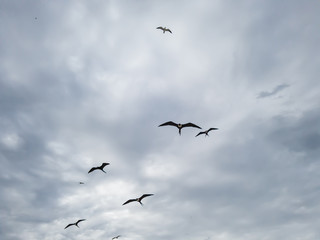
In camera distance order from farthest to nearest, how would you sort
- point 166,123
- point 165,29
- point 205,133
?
point 165,29, point 205,133, point 166,123

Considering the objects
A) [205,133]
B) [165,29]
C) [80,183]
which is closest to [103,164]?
[80,183]

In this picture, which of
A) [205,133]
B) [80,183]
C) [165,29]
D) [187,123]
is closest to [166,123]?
[187,123]

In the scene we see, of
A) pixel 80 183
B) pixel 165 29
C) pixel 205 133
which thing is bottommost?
pixel 80 183

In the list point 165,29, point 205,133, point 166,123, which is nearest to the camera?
point 166,123

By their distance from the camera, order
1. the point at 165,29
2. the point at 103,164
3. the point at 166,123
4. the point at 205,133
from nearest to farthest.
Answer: the point at 166,123, the point at 103,164, the point at 205,133, the point at 165,29

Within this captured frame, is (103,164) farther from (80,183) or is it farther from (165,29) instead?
(165,29)

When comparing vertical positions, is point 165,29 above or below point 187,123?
above

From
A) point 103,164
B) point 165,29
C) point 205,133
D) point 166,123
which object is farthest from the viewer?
point 165,29

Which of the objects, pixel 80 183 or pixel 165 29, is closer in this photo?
pixel 80 183

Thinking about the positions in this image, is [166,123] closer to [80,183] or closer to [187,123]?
[187,123]

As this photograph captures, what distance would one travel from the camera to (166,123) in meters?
42.1

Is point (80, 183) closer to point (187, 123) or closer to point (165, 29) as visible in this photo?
point (187, 123)

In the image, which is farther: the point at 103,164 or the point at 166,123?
the point at 103,164

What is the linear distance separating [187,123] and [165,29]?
25.7 meters
